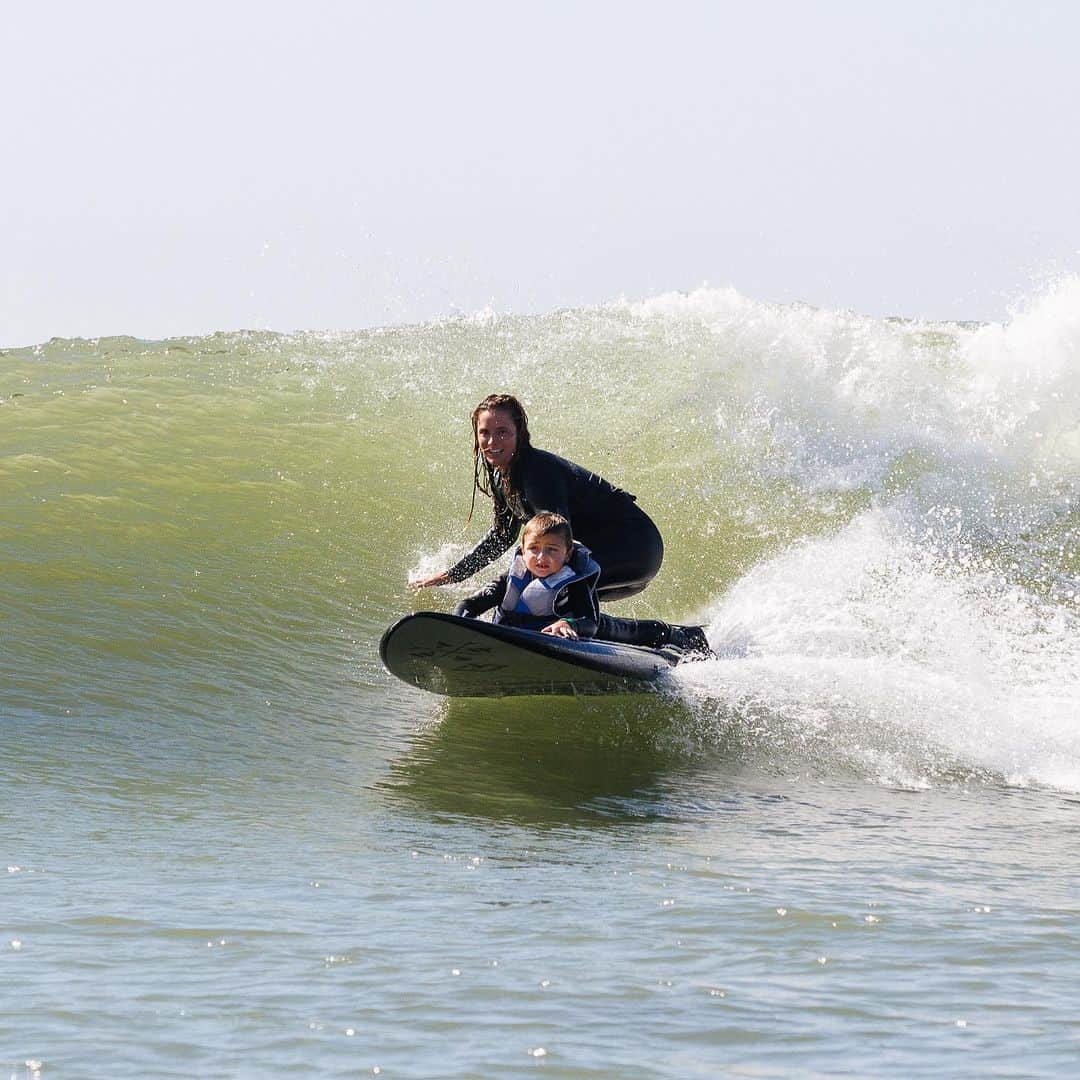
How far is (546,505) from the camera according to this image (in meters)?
7.48

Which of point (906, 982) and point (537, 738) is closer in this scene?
point (906, 982)

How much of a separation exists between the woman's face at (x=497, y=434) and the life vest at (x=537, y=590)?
1.69 feet

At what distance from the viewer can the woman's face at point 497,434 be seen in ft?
23.9

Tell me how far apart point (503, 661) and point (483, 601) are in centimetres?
43

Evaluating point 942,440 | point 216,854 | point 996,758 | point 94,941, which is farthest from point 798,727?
point 942,440

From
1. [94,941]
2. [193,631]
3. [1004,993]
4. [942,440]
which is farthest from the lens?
[942,440]

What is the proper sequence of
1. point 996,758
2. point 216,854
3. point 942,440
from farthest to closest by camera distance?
point 942,440 → point 996,758 → point 216,854

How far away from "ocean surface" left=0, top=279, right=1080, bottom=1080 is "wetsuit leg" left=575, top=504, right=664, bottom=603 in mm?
772

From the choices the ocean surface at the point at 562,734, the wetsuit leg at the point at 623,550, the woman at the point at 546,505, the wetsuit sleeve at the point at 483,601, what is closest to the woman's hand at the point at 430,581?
the woman at the point at 546,505

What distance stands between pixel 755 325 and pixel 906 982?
13.2 metres

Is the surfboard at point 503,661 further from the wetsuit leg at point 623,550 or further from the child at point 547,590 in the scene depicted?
the wetsuit leg at point 623,550

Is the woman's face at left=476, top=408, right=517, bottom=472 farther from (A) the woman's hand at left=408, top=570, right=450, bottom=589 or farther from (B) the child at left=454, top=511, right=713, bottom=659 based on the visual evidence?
(A) the woman's hand at left=408, top=570, right=450, bottom=589

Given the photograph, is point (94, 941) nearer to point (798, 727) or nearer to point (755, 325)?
point (798, 727)

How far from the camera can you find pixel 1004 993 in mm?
3719
